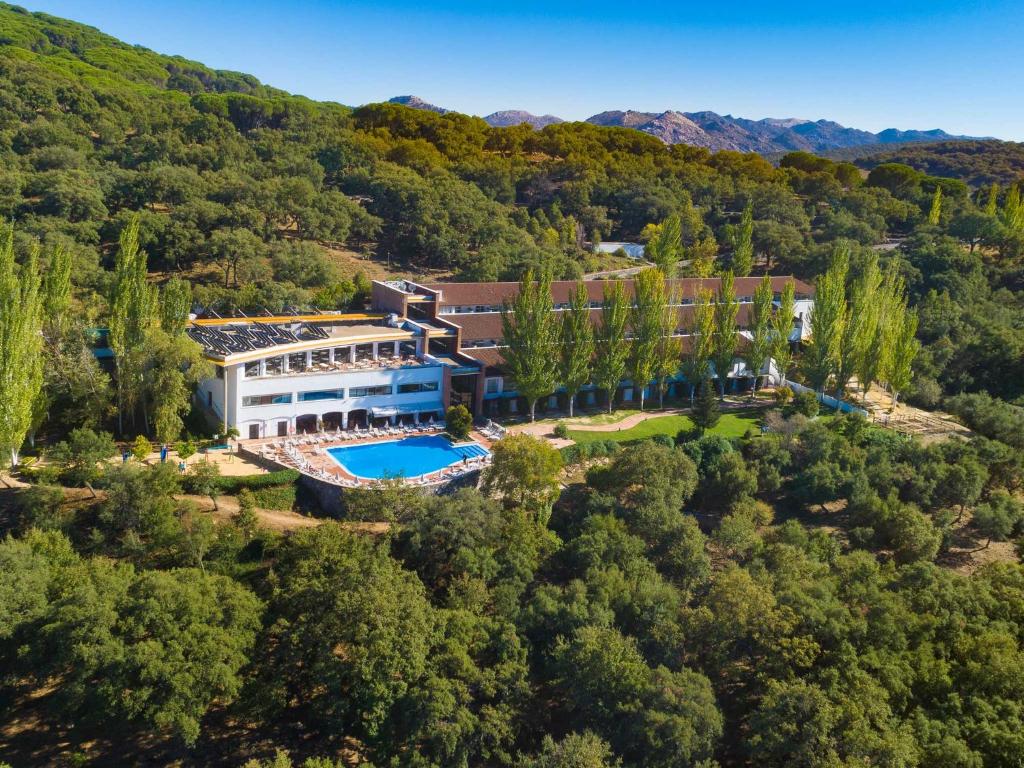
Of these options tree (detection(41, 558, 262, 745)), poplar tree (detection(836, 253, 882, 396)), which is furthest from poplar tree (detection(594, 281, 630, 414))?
tree (detection(41, 558, 262, 745))

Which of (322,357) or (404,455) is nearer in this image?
(404,455)


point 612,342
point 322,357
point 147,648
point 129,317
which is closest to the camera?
point 147,648

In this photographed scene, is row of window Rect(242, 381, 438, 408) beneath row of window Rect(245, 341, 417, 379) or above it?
beneath

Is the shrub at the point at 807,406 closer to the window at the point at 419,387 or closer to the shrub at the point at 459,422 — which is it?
the shrub at the point at 459,422

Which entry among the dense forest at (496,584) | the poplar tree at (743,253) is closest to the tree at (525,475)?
the dense forest at (496,584)

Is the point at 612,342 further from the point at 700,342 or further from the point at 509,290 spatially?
the point at 509,290

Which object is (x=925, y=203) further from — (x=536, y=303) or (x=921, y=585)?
(x=921, y=585)

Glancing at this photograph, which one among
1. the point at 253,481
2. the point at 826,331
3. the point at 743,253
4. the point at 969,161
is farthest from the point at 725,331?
the point at 969,161

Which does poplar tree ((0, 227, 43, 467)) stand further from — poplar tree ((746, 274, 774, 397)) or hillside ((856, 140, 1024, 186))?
hillside ((856, 140, 1024, 186))
